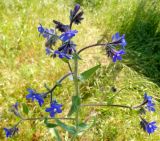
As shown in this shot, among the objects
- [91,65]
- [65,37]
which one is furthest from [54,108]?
[91,65]

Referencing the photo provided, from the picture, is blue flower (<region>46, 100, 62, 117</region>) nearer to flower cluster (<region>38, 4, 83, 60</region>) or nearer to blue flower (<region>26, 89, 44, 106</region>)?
blue flower (<region>26, 89, 44, 106</region>)

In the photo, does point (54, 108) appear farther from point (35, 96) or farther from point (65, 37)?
point (65, 37)

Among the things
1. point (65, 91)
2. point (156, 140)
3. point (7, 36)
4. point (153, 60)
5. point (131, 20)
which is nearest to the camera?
point (156, 140)

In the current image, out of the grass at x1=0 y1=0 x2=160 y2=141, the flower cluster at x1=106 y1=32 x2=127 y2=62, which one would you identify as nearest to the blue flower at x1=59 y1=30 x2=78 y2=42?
the flower cluster at x1=106 y1=32 x2=127 y2=62

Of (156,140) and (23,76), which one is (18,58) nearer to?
(23,76)

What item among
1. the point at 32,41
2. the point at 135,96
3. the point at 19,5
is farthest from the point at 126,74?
the point at 19,5

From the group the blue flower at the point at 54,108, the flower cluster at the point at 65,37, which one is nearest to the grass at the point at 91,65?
the blue flower at the point at 54,108

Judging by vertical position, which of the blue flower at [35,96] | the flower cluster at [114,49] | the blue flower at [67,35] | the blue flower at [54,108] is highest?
the blue flower at [67,35]

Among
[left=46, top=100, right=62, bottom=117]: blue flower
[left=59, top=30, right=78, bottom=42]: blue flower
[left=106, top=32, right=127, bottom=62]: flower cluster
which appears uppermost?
[left=59, top=30, right=78, bottom=42]: blue flower

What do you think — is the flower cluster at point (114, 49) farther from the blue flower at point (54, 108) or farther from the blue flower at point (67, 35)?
the blue flower at point (54, 108)
